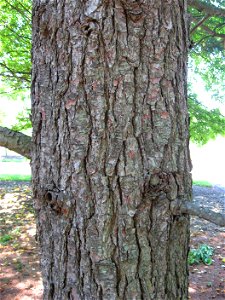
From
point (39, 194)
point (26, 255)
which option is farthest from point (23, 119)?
point (39, 194)

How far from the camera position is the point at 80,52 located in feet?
4.34

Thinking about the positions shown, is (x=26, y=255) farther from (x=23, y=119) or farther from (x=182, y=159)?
(x=182, y=159)

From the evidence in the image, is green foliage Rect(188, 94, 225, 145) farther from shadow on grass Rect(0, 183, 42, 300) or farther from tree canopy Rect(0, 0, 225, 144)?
shadow on grass Rect(0, 183, 42, 300)

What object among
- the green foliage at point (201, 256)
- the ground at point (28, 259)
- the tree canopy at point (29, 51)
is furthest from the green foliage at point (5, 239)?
the green foliage at point (201, 256)

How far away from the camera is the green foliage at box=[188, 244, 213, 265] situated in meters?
4.83

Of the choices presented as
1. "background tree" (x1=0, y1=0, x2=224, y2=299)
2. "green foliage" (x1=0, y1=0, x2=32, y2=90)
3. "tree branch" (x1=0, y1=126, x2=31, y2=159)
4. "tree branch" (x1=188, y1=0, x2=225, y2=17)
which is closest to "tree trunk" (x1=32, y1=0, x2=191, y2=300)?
"background tree" (x1=0, y1=0, x2=224, y2=299)

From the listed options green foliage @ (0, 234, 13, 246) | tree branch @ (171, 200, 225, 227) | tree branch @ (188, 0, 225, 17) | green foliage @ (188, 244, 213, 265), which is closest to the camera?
tree branch @ (171, 200, 225, 227)

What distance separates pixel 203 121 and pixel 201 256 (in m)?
3.57

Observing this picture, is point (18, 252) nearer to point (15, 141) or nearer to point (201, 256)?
point (201, 256)

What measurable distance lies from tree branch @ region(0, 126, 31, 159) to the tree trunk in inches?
10.5

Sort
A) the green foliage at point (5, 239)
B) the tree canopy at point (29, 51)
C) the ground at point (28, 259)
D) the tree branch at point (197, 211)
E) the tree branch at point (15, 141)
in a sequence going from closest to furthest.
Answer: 1. the tree branch at point (197, 211)
2. the tree branch at point (15, 141)
3. the ground at point (28, 259)
4. the green foliage at point (5, 239)
5. the tree canopy at point (29, 51)

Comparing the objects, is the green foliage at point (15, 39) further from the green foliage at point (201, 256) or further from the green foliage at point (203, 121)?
the green foliage at point (201, 256)

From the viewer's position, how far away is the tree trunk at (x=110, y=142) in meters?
1.32

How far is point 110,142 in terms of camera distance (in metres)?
1.33
